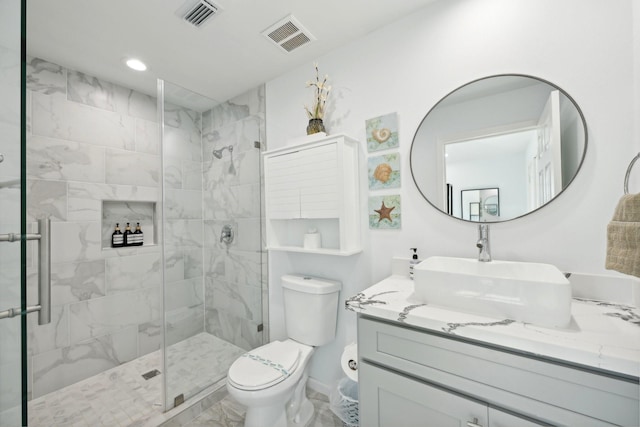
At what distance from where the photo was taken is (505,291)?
0.94 meters

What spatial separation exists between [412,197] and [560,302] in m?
0.81

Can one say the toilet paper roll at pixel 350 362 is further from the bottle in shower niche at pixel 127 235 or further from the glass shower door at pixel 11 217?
the bottle in shower niche at pixel 127 235

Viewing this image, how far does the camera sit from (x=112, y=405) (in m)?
1.73

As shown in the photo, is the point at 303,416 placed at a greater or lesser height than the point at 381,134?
lesser

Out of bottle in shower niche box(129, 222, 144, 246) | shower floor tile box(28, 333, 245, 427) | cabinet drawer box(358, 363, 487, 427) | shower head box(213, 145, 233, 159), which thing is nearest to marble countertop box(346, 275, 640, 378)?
cabinet drawer box(358, 363, 487, 427)

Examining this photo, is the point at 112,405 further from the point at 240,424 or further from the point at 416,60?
the point at 416,60

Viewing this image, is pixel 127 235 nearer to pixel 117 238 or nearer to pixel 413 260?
pixel 117 238

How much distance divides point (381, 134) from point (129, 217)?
222 centimetres

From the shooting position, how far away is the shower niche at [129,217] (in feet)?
7.20

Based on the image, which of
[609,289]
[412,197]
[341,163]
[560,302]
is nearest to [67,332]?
[341,163]

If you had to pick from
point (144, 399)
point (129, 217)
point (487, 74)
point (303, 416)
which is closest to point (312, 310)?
point (303, 416)

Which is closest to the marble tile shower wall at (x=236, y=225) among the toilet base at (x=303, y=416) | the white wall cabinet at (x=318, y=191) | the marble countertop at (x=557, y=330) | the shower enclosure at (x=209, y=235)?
the shower enclosure at (x=209, y=235)

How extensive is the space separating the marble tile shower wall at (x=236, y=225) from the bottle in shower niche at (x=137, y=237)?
0.84 m

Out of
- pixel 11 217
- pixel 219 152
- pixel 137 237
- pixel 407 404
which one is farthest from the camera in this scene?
pixel 137 237
